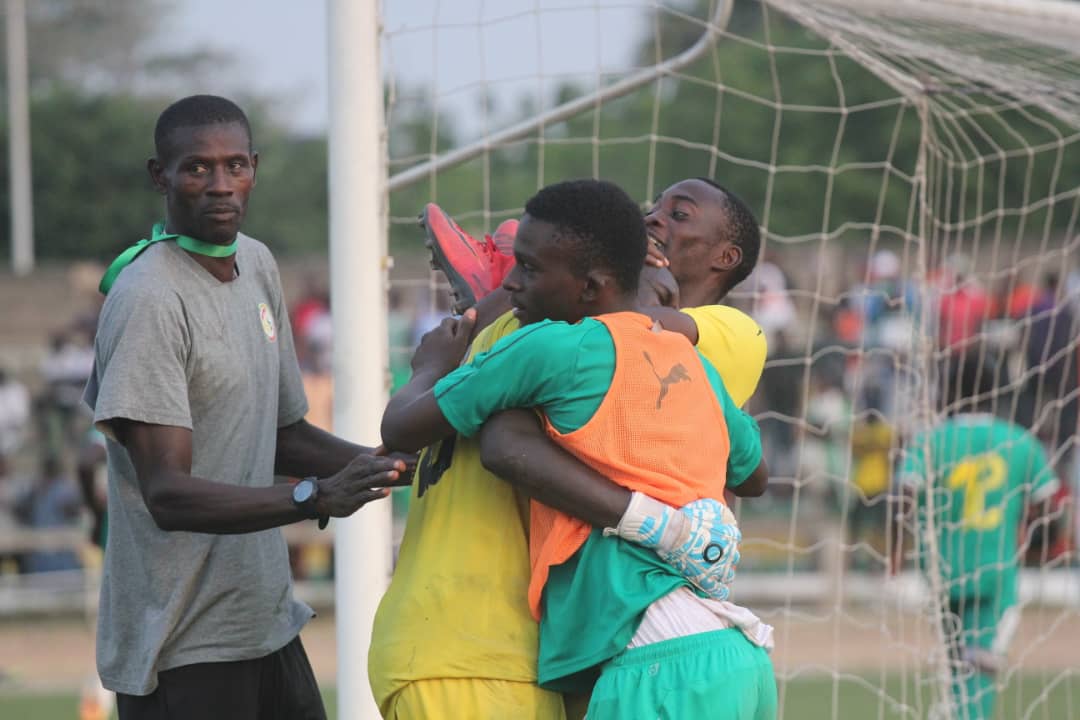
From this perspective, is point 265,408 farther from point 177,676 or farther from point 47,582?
point 47,582

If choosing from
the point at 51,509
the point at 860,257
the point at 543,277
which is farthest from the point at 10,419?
the point at 543,277

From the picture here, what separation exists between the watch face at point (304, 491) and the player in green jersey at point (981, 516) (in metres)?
4.33

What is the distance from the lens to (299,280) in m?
17.9

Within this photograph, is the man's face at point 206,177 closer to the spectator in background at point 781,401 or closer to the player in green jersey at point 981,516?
the player in green jersey at point 981,516

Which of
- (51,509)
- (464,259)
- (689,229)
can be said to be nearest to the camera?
(464,259)

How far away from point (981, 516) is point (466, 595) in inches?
191

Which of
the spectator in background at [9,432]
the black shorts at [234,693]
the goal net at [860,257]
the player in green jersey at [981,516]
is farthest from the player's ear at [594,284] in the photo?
the spectator in background at [9,432]

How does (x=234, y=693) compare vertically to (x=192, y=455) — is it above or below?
below

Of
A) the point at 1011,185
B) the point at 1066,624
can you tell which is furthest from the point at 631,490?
the point at 1011,185

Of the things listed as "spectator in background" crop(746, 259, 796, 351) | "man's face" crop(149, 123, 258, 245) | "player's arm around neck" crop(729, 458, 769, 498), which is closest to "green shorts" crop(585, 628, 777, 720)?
"player's arm around neck" crop(729, 458, 769, 498)

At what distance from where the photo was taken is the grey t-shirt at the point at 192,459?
3.29 meters

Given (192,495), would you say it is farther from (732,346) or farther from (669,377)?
(732,346)

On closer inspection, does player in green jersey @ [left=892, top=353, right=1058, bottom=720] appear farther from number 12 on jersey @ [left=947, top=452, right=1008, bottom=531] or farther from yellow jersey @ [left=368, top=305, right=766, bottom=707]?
yellow jersey @ [left=368, top=305, right=766, bottom=707]

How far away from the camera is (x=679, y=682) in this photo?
2916 millimetres
